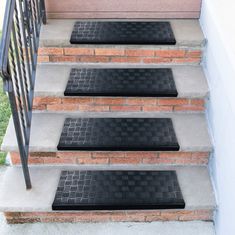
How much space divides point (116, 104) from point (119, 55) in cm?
41

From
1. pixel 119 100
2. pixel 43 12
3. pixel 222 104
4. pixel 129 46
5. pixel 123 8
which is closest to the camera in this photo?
pixel 222 104

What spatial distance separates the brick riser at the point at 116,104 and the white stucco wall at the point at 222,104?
187mm

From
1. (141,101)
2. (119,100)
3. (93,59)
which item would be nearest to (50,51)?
(93,59)

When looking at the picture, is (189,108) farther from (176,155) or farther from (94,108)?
(94,108)

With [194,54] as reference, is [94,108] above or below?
below

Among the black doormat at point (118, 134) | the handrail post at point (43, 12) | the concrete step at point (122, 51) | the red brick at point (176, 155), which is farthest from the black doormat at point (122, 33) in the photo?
the red brick at point (176, 155)

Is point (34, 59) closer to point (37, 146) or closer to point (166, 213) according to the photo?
point (37, 146)

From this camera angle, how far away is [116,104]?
2.89m

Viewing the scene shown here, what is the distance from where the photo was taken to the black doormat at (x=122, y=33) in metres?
2.99

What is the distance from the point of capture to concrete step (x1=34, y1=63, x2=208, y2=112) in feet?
9.32

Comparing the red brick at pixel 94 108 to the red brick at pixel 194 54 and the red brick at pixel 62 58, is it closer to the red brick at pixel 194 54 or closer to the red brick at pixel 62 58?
the red brick at pixel 62 58

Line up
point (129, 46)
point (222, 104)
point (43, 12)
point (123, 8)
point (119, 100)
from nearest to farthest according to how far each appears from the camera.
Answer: point (222, 104) < point (119, 100) < point (129, 46) < point (43, 12) < point (123, 8)

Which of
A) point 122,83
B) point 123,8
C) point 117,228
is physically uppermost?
point 123,8

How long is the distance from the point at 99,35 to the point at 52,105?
2.13ft
